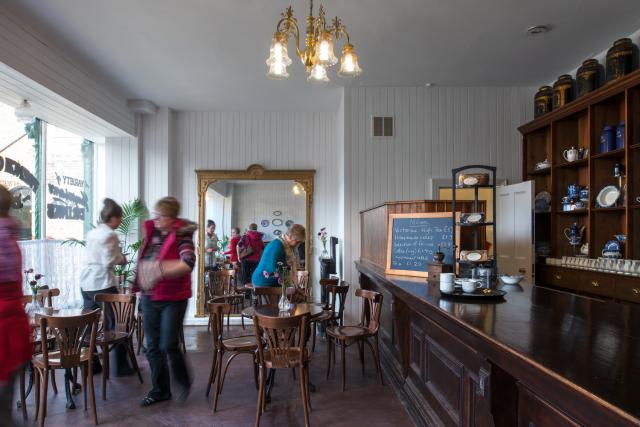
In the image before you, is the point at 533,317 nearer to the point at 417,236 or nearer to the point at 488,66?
the point at 417,236

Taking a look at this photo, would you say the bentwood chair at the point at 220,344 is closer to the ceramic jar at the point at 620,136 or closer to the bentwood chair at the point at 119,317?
the bentwood chair at the point at 119,317

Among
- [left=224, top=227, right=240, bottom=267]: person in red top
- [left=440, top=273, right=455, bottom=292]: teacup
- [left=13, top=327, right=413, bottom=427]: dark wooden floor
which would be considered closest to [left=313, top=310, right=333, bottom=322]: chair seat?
[left=13, top=327, right=413, bottom=427]: dark wooden floor

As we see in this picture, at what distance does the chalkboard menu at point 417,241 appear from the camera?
4082 millimetres

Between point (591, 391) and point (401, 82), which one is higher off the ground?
point (401, 82)

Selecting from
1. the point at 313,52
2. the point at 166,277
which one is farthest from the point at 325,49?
the point at 166,277

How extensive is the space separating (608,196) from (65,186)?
7.07 m

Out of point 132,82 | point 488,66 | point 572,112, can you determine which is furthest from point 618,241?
point 132,82

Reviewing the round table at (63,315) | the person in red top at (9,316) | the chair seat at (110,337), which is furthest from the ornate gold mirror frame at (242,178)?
the person in red top at (9,316)

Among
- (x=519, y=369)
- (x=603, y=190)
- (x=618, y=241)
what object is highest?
(x=603, y=190)

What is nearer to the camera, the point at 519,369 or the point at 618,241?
the point at 519,369

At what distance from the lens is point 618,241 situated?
14.6 ft

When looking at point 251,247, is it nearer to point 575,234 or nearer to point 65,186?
point 65,186

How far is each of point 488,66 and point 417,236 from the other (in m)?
2.64

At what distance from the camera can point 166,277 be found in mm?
3332
